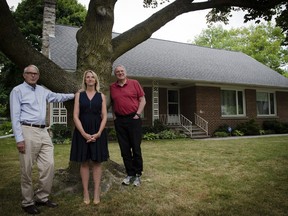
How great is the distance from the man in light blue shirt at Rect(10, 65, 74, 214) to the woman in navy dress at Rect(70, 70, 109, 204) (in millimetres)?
408

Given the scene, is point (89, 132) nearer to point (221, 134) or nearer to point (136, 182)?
point (136, 182)

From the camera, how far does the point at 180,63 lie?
55.4ft

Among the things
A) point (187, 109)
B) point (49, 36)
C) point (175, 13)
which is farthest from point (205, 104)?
point (175, 13)

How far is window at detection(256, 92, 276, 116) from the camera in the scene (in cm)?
1841

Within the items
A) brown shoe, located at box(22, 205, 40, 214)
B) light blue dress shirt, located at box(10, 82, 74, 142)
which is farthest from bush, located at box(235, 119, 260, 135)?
brown shoe, located at box(22, 205, 40, 214)

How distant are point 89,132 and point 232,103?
49.7 feet

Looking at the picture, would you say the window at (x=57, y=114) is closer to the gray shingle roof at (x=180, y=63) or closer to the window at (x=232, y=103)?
the gray shingle roof at (x=180, y=63)

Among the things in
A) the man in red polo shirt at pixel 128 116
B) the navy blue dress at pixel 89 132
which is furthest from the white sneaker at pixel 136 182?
the navy blue dress at pixel 89 132

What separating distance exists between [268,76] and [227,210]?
59.6ft

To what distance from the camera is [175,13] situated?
5.18m

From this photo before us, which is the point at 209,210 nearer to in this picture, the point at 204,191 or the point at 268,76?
the point at 204,191

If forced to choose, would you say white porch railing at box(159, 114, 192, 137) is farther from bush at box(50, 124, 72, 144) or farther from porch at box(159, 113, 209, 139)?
bush at box(50, 124, 72, 144)

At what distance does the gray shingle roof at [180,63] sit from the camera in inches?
555

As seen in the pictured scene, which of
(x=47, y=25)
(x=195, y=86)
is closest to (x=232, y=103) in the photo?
(x=195, y=86)
